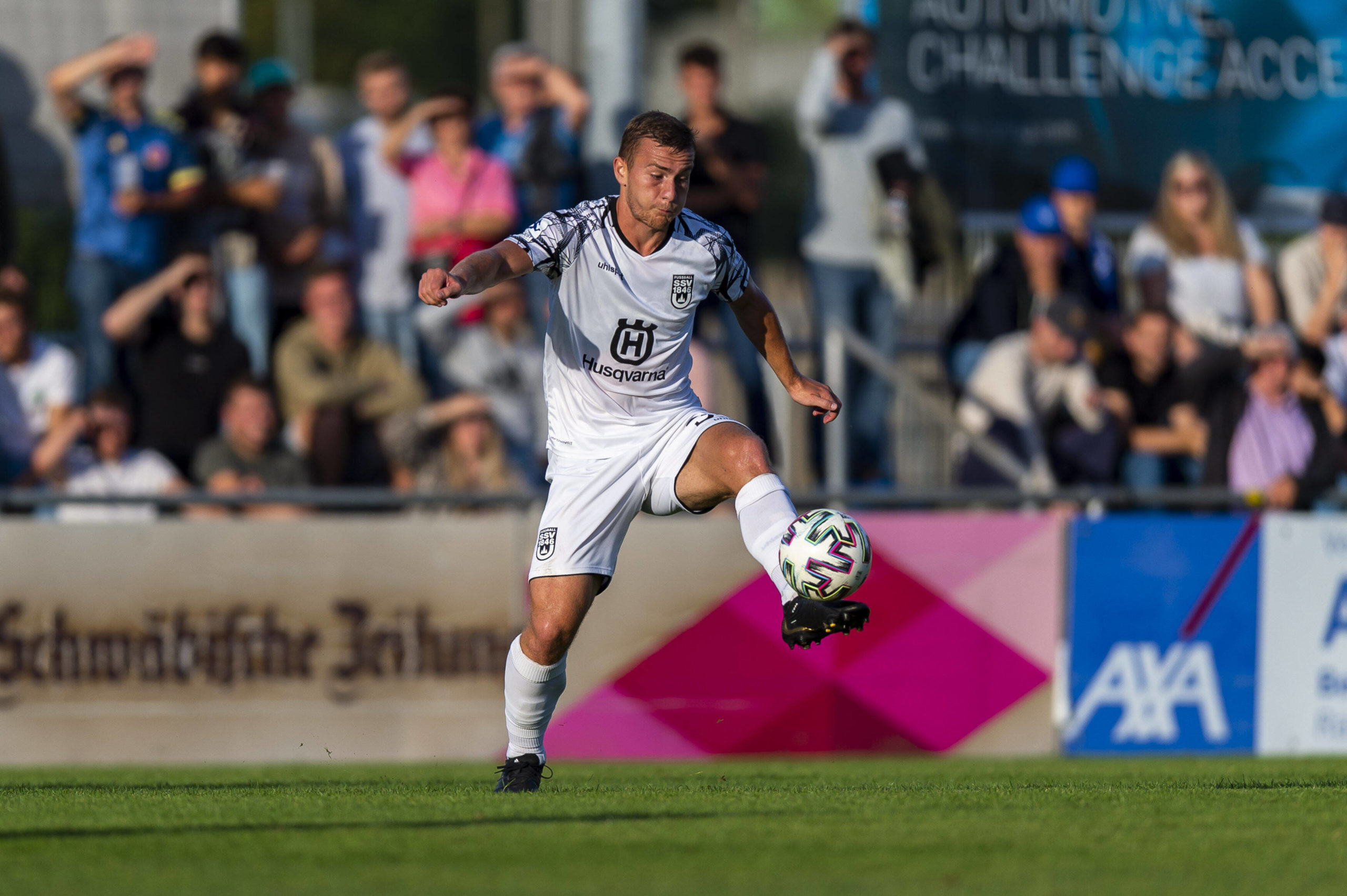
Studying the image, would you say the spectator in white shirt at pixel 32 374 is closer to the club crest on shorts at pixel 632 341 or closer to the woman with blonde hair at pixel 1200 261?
the club crest on shorts at pixel 632 341

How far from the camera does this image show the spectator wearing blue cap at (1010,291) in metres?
12.8

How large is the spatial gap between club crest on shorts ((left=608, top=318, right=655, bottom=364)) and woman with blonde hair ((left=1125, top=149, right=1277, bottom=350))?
23.7ft

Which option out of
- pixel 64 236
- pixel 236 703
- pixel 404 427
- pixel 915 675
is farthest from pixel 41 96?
pixel 915 675

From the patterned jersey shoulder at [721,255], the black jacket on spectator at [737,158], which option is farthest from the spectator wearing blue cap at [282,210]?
the patterned jersey shoulder at [721,255]

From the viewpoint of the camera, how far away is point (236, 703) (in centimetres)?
1098

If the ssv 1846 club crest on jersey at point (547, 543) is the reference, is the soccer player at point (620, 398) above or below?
above

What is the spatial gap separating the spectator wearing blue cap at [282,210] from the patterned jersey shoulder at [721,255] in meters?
5.57

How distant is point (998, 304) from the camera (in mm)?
12844

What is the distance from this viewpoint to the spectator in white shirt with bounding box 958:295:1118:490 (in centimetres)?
1249

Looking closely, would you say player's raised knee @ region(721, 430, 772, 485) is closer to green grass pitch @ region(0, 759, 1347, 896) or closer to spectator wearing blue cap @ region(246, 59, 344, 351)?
green grass pitch @ region(0, 759, 1347, 896)

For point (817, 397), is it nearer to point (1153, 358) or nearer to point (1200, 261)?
point (1153, 358)

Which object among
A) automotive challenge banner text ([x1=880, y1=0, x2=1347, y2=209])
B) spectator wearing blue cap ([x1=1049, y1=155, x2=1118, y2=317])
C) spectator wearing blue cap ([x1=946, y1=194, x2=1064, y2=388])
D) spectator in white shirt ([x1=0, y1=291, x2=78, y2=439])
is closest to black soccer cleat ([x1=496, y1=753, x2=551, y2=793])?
spectator in white shirt ([x1=0, y1=291, x2=78, y2=439])

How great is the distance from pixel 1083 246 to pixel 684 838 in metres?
8.68

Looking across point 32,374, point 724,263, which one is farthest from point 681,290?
point 32,374
